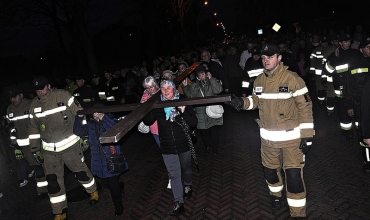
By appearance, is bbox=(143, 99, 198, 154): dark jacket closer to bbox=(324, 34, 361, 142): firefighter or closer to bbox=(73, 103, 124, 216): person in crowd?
bbox=(73, 103, 124, 216): person in crowd

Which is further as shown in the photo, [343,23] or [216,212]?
[343,23]

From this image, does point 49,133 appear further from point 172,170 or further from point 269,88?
point 269,88

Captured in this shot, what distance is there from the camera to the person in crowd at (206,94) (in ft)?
20.2

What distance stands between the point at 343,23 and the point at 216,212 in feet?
99.9

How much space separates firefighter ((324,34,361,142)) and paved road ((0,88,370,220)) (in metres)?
0.44

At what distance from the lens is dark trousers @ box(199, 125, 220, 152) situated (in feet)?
21.7

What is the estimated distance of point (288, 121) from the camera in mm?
3828

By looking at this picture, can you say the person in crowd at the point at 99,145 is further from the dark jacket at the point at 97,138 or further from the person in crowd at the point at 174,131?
the person in crowd at the point at 174,131

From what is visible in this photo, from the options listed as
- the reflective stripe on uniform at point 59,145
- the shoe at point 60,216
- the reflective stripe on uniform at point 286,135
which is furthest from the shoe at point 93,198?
the reflective stripe on uniform at point 286,135

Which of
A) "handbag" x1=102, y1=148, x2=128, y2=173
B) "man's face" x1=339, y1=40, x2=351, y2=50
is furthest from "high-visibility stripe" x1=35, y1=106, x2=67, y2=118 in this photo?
"man's face" x1=339, y1=40, x2=351, y2=50

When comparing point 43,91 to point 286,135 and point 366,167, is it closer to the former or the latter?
point 286,135

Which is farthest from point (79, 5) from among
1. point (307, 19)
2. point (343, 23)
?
point (307, 19)

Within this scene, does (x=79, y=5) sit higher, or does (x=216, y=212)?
(x=79, y=5)

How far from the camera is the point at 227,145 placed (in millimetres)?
7402
